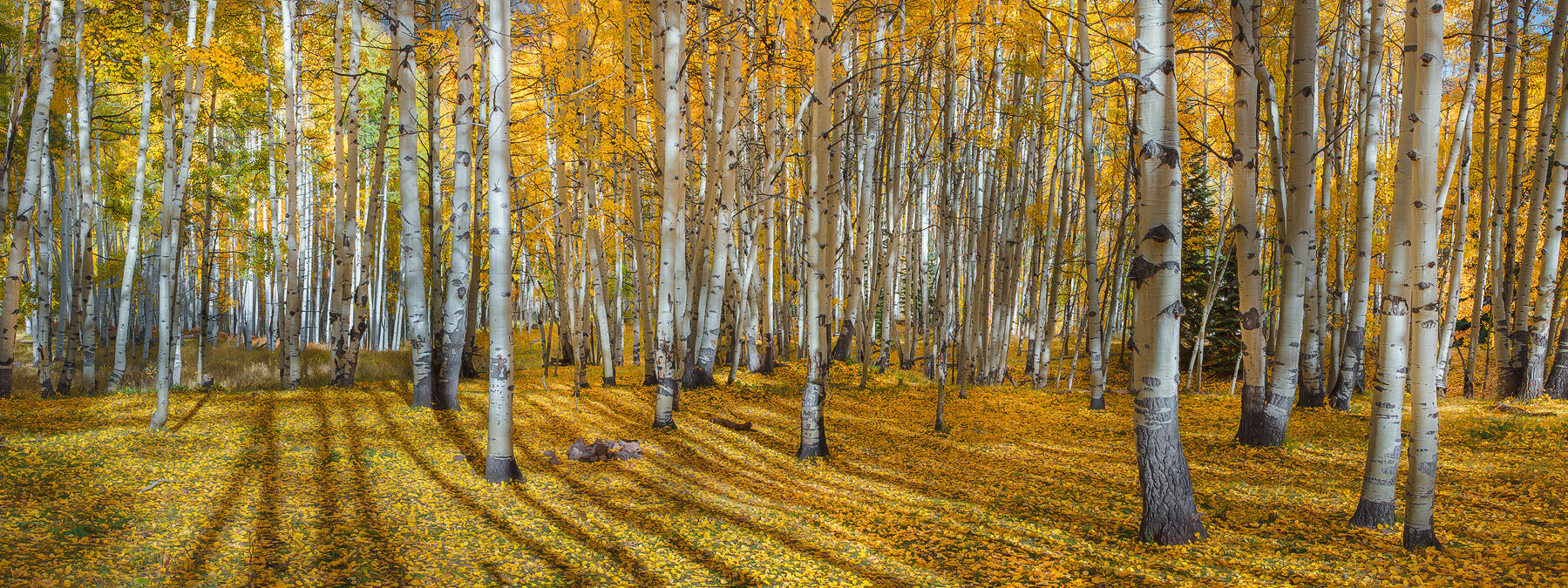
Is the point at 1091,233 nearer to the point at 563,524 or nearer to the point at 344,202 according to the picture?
the point at 563,524

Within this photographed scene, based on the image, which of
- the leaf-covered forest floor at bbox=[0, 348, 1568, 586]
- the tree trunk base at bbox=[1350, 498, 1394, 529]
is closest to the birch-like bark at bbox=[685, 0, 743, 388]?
the leaf-covered forest floor at bbox=[0, 348, 1568, 586]

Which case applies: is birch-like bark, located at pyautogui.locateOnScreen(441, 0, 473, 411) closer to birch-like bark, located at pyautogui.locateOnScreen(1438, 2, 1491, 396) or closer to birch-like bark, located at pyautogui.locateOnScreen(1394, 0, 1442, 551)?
birch-like bark, located at pyautogui.locateOnScreen(1394, 0, 1442, 551)

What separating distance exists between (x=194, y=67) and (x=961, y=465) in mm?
9057

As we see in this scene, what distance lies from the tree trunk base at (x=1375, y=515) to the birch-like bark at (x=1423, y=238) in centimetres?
30

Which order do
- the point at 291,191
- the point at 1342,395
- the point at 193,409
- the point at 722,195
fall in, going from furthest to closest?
the point at 291,191, the point at 1342,395, the point at 722,195, the point at 193,409

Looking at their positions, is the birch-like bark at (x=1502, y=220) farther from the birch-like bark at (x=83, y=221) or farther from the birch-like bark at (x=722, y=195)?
the birch-like bark at (x=83, y=221)

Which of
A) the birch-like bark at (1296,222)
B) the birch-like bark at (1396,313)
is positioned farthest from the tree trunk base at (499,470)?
the birch-like bark at (1296,222)

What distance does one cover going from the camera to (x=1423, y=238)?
12.1ft

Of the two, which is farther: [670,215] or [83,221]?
[83,221]

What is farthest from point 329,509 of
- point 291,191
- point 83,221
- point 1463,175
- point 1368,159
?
point 1463,175

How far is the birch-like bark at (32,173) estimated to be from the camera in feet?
22.7

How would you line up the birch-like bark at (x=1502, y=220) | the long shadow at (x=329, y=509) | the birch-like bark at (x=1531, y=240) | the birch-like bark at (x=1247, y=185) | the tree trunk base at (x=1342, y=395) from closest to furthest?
the long shadow at (x=329, y=509)
the birch-like bark at (x=1247, y=185)
the birch-like bark at (x=1531, y=240)
the birch-like bark at (x=1502, y=220)
the tree trunk base at (x=1342, y=395)

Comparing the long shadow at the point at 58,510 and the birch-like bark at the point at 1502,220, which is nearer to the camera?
the long shadow at the point at 58,510

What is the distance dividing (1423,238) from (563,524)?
5.10m
